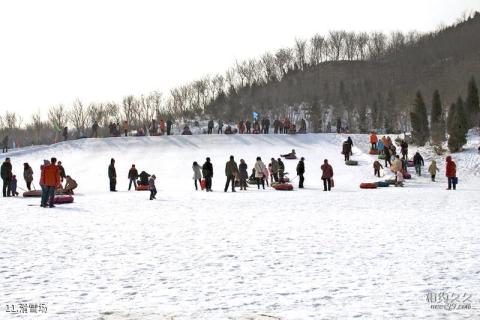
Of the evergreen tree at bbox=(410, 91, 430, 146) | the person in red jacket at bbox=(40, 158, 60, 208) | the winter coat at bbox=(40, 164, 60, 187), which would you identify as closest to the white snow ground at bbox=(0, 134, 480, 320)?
the person in red jacket at bbox=(40, 158, 60, 208)

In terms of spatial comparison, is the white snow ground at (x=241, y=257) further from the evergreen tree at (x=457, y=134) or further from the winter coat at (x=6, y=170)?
the evergreen tree at (x=457, y=134)

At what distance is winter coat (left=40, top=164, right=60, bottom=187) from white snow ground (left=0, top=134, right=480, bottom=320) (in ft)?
2.91

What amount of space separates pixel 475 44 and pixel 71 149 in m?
81.5

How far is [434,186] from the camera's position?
1049 inches

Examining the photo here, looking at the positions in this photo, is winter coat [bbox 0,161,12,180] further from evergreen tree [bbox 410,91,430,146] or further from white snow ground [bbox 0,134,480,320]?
evergreen tree [bbox 410,91,430,146]

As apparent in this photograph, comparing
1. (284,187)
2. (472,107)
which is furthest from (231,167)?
(472,107)

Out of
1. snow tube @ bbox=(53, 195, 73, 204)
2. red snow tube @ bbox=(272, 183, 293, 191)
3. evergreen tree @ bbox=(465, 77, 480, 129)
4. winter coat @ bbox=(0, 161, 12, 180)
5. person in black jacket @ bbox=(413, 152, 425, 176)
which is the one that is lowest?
red snow tube @ bbox=(272, 183, 293, 191)

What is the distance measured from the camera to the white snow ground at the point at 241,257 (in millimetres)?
6355

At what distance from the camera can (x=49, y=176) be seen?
16688mm

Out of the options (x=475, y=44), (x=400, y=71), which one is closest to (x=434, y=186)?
(x=400, y=71)

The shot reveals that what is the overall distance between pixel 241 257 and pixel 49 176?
9541mm

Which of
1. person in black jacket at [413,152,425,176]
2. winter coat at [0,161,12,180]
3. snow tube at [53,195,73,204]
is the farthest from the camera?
person in black jacket at [413,152,425,176]

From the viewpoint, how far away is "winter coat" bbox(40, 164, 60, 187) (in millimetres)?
16656

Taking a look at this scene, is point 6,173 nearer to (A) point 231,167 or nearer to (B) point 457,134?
(A) point 231,167
